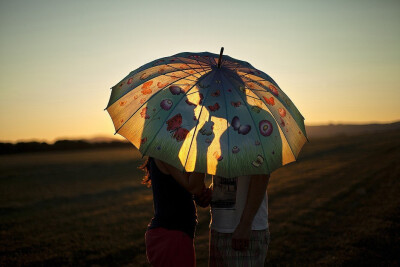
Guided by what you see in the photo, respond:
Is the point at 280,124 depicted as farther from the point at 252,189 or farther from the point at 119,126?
the point at 119,126

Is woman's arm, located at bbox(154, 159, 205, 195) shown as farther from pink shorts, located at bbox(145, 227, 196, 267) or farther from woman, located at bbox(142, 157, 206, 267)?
pink shorts, located at bbox(145, 227, 196, 267)

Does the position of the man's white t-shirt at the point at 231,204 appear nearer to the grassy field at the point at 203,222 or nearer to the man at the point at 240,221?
the man at the point at 240,221

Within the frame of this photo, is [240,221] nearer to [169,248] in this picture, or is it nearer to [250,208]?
[250,208]

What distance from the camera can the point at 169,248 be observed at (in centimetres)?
266

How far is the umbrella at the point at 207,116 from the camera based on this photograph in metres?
2.64

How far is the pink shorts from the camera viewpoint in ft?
8.71

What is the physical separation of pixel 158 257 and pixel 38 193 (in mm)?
15563

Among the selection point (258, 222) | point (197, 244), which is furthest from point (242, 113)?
point (197, 244)

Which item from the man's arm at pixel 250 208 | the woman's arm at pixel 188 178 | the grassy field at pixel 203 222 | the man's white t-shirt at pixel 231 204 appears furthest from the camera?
the grassy field at pixel 203 222

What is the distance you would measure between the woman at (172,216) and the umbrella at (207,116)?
16cm

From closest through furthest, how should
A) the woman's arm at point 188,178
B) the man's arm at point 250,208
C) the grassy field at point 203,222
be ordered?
the woman's arm at point 188,178 < the man's arm at point 250,208 < the grassy field at point 203,222

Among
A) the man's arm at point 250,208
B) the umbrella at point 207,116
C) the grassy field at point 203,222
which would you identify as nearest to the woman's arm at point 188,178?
the umbrella at point 207,116

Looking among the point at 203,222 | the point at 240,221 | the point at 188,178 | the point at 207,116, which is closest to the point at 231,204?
the point at 240,221

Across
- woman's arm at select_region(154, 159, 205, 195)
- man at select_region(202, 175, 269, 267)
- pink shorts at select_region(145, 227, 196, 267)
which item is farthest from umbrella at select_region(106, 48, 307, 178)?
pink shorts at select_region(145, 227, 196, 267)
